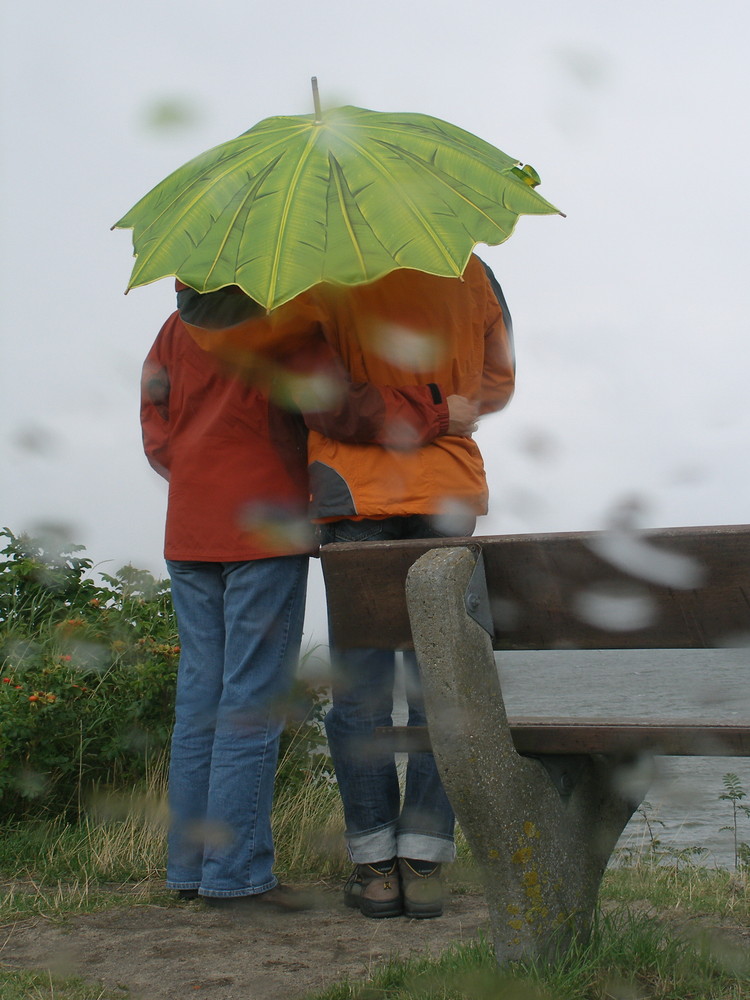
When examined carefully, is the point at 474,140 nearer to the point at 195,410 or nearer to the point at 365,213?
the point at 365,213

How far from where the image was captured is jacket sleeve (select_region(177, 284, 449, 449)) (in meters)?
2.73

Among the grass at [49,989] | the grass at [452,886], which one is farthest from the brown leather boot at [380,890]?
the grass at [49,989]

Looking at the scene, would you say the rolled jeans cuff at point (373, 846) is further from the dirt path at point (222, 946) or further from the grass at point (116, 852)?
the grass at point (116, 852)

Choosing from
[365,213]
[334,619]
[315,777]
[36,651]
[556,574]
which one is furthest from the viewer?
[36,651]

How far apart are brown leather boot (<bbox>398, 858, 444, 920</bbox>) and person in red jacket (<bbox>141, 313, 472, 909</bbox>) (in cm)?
31

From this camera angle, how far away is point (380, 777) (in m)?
2.96

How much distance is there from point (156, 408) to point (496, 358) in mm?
1011

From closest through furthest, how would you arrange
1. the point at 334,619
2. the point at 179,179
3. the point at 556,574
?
the point at 556,574
the point at 334,619
the point at 179,179

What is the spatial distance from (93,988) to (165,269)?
1627mm

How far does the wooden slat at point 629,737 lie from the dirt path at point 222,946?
0.68 metres

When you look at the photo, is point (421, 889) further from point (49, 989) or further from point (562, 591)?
point (562, 591)

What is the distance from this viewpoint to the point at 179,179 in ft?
9.53

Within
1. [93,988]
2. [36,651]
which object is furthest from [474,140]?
[36,651]

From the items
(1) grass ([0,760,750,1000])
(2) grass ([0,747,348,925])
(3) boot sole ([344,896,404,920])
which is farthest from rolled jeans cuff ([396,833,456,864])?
(2) grass ([0,747,348,925])
